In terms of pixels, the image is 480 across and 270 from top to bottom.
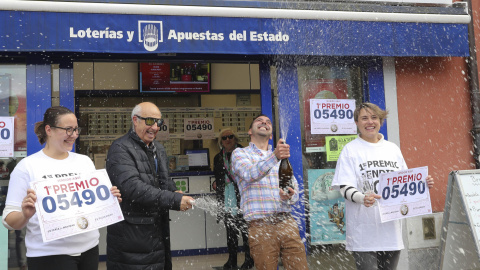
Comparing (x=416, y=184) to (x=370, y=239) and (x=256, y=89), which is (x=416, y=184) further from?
(x=256, y=89)

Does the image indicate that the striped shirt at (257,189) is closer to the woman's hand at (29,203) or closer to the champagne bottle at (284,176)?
the champagne bottle at (284,176)

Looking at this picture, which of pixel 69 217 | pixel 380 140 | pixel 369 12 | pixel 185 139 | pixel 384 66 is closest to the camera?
pixel 69 217

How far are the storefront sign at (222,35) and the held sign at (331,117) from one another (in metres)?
0.71

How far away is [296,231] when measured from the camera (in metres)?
4.54

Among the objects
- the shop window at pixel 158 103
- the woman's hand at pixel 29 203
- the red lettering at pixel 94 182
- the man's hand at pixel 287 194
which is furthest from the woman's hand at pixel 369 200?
the shop window at pixel 158 103

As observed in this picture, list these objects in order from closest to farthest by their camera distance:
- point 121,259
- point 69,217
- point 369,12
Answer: point 69,217, point 121,259, point 369,12

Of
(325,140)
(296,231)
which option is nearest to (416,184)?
(296,231)

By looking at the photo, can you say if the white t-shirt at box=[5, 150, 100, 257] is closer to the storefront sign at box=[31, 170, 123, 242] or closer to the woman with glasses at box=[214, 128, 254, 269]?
the storefront sign at box=[31, 170, 123, 242]

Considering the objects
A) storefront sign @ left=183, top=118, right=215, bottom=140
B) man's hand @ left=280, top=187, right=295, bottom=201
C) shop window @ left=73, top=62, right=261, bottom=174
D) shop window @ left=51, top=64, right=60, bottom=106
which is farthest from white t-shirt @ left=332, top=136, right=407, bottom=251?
storefront sign @ left=183, top=118, right=215, bottom=140

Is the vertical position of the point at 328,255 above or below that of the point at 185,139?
below

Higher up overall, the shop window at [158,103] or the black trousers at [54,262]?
the shop window at [158,103]

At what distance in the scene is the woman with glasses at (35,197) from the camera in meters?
3.16

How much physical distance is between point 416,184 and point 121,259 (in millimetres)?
2545

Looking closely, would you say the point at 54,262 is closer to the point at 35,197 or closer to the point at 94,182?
the point at 35,197
